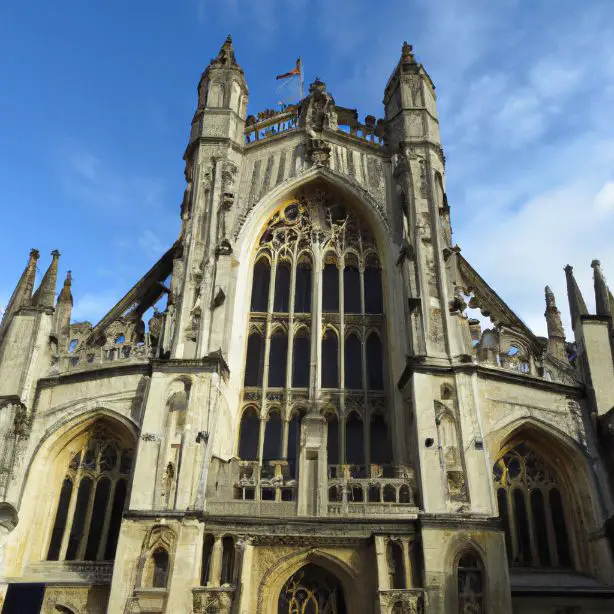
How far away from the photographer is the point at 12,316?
60.1 feet

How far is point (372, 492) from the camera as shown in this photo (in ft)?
51.0

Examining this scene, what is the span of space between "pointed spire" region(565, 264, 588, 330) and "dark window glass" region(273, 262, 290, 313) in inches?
283

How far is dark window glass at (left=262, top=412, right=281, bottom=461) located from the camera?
57.1 ft

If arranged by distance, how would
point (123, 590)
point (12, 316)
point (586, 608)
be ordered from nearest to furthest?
point (123, 590) → point (586, 608) → point (12, 316)

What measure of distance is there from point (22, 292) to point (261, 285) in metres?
6.05

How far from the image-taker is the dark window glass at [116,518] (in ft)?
53.3

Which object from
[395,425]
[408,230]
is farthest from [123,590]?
[408,230]

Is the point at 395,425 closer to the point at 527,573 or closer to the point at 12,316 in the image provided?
the point at 527,573

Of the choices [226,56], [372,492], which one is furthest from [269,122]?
[372,492]

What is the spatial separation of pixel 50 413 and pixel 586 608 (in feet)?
40.0

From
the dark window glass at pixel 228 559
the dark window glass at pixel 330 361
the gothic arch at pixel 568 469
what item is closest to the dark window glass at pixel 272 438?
the dark window glass at pixel 330 361

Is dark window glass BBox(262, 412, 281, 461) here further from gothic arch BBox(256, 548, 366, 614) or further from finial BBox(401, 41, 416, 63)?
finial BBox(401, 41, 416, 63)

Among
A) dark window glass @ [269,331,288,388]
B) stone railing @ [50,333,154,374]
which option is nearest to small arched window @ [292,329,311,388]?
dark window glass @ [269,331,288,388]

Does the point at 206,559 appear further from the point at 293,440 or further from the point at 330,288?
Answer: the point at 330,288
